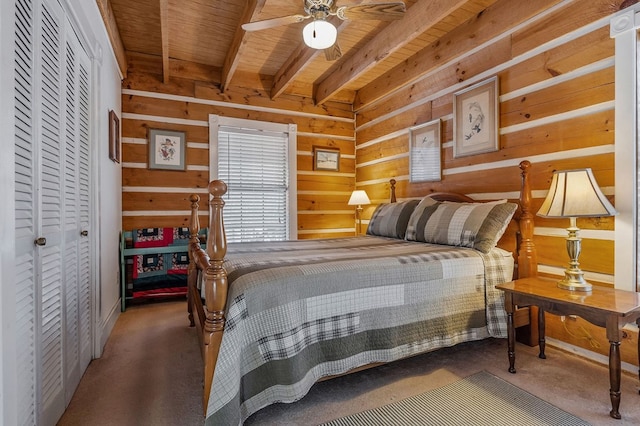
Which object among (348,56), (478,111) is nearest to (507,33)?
(478,111)

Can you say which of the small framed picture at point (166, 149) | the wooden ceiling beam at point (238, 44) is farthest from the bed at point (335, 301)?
the wooden ceiling beam at point (238, 44)

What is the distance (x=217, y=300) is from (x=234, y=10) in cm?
258

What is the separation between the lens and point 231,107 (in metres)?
4.10

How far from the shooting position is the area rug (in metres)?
1.56

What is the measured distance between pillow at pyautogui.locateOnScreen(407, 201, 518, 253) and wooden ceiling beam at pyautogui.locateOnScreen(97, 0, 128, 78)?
118 inches

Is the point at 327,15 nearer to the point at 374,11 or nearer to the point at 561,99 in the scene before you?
the point at 374,11

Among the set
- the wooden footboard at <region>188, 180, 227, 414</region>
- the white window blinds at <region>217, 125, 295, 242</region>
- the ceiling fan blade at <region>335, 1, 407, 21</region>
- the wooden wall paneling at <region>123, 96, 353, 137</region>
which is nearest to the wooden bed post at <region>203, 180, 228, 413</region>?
the wooden footboard at <region>188, 180, 227, 414</region>

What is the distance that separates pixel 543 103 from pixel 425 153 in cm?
124

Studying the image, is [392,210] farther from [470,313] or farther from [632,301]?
[632,301]

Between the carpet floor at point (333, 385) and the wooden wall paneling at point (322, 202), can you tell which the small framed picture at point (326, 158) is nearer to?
the wooden wall paneling at point (322, 202)

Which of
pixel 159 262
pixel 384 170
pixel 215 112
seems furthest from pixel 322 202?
pixel 159 262

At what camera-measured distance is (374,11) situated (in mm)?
2129

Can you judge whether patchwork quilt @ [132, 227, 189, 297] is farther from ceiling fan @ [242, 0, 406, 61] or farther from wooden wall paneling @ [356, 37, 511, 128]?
wooden wall paneling @ [356, 37, 511, 128]

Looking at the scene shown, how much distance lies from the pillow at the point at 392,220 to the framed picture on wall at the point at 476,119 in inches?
27.7
